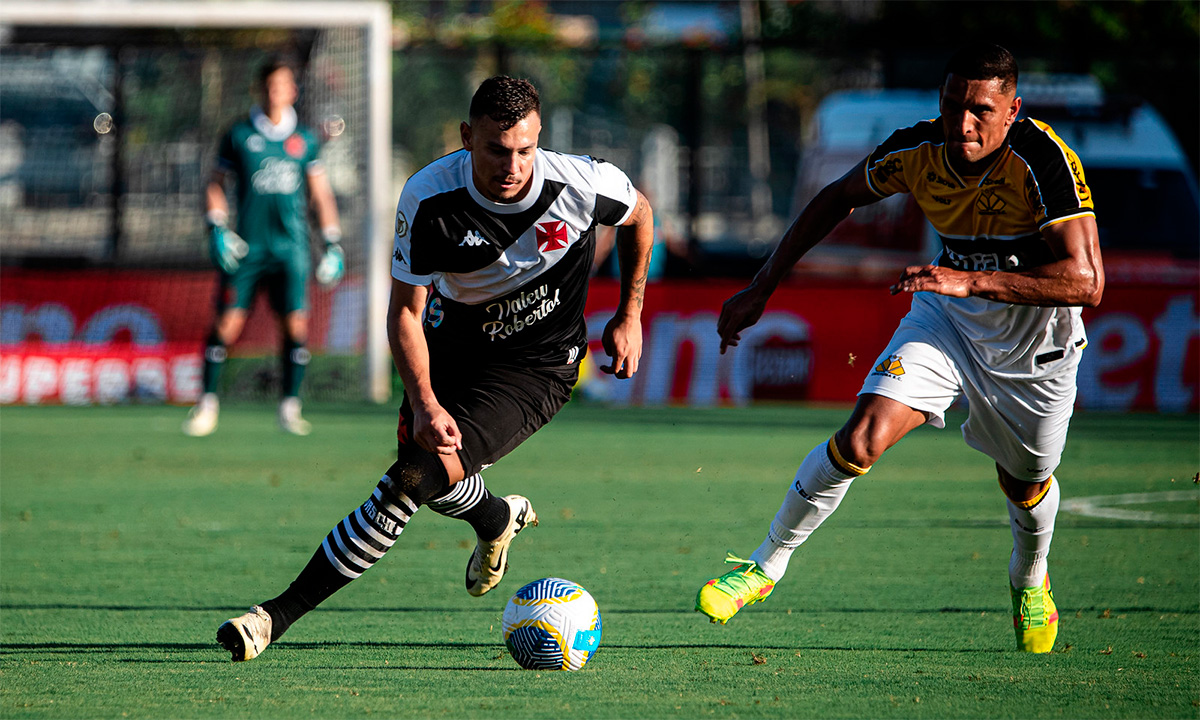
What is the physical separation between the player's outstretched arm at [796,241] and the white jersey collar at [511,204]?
82 centimetres

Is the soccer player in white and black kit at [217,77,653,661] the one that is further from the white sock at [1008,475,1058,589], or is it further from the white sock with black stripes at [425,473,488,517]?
the white sock at [1008,475,1058,589]

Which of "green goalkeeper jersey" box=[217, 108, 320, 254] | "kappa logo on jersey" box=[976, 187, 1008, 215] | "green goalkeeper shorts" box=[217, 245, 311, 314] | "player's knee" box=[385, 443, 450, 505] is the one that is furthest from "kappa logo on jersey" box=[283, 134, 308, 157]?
"kappa logo on jersey" box=[976, 187, 1008, 215]

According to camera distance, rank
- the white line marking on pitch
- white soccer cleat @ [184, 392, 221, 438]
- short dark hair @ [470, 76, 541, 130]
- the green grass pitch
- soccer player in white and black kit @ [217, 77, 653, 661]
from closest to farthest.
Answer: the green grass pitch → short dark hair @ [470, 76, 541, 130] → soccer player in white and black kit @ [217, 77, 653, 661] → the white line marking on pitch → white soccer cleat @ [184, 392, 221, 438]

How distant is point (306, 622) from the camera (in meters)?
5.52

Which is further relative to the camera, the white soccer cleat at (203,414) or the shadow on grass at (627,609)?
the white soccer cleat at (203,414)

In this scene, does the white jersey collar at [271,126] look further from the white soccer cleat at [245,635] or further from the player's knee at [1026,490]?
the player's knee at [1026,490]

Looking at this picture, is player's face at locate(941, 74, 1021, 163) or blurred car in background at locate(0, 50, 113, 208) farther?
blurred car in background at locate(0, 50, 113, 208)

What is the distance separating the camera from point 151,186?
1638 cm

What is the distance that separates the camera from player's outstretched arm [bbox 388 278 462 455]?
4.46 metres

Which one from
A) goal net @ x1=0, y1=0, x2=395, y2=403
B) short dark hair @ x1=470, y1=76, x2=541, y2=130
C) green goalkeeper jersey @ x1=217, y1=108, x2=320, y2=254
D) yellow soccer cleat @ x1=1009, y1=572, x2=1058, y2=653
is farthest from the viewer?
goal net @ x1=0, y1=0, x2=395, y2=403

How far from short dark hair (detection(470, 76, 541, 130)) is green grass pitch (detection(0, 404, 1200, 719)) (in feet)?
5.83

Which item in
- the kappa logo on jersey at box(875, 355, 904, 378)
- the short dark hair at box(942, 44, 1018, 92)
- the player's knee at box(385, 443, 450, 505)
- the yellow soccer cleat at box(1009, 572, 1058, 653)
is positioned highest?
the short dark hair at box(942, 44, 1018, 92)

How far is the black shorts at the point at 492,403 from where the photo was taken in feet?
15.9

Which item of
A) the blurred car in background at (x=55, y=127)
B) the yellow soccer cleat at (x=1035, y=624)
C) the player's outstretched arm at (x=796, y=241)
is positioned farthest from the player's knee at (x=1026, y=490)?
the blurred car in background at (x=55, y=127)
